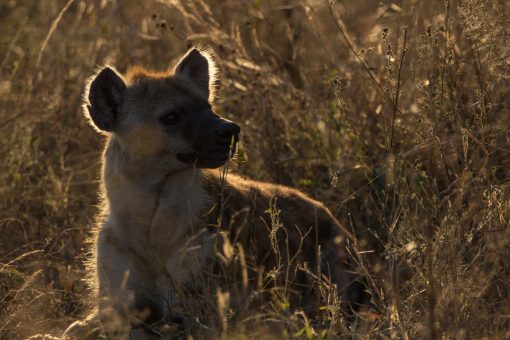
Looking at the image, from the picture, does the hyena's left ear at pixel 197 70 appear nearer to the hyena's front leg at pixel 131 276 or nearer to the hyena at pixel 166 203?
the hyena at pixel 166 203

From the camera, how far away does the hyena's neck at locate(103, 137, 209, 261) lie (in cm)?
500

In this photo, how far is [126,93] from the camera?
17.3 feet

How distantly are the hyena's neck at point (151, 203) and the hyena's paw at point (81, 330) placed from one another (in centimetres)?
50

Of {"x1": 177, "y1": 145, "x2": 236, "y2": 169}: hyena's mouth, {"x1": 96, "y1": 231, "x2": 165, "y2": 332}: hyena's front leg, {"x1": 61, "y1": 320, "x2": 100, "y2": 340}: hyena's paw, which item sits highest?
{"x1": 177, "y1": 145, "x2": 236, "y2": 169}: hyena's mouth

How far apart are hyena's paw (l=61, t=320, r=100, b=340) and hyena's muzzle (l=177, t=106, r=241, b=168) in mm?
862

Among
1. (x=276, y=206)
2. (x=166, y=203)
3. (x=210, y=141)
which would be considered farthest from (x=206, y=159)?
(x=276, y=206)

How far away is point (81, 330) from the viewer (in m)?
4.62

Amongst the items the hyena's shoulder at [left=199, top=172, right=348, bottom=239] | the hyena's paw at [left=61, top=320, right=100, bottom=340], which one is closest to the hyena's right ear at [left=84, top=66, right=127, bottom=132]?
the hyena's shoulder at [left=199, top=172, right=348, bottom=239]

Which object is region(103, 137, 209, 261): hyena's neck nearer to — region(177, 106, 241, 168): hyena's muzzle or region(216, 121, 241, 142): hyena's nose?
region(177, 106, 241, 168): hyena's muzzle

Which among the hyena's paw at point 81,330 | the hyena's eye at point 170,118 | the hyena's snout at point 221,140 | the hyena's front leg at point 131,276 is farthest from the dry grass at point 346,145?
the hyena's eye at point 170,118

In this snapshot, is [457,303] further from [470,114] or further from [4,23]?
[4,23]

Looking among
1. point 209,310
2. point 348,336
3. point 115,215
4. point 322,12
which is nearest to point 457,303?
point 348,336

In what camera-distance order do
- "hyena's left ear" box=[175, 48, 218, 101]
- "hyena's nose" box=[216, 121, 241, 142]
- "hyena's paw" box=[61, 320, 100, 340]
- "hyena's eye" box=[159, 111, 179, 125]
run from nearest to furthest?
1. "hyena's paw" box=[61, 320, 100, 340]
2. "hyena's nose" box=[216, 121, 241, 142]
3. "hyena's eye" box=[159, 111, 179, 125]
4. "hyena's left ear" box=[175, 48, 218, 101]

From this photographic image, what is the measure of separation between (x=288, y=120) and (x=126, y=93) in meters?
1.54
